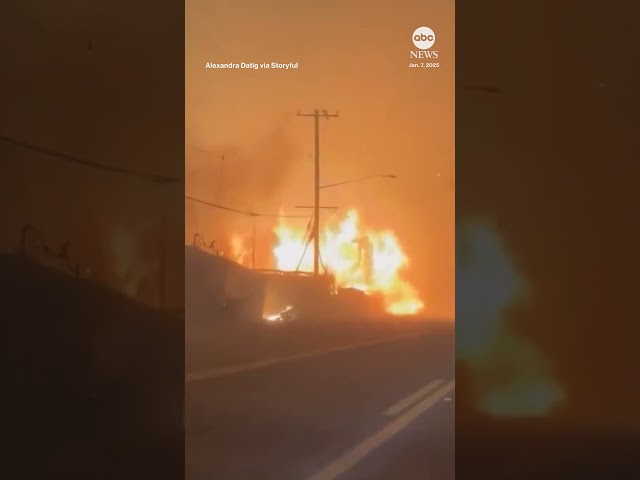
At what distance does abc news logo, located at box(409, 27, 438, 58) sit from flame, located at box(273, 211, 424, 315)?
12.8 inches

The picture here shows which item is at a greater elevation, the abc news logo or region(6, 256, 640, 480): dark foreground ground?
the abc news logo

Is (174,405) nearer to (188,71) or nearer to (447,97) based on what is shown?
(188,71)

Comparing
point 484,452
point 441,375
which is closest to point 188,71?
point 441,375

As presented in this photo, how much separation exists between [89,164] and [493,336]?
0.85 metres

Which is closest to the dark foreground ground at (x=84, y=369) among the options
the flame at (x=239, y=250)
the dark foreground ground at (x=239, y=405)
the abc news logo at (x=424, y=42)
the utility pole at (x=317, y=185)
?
the dark foreground ground at (x=239, y=405)

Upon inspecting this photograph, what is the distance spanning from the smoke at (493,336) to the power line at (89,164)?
582 millimetres

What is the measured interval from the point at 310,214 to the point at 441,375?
Answer: 39cm

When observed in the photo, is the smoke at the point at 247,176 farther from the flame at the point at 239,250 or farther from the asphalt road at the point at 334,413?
the asphalt road at the point at 334,413

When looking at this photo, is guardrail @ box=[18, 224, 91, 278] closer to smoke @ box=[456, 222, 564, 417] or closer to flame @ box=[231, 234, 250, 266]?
flame @ box=[231, 234, 250, 266]

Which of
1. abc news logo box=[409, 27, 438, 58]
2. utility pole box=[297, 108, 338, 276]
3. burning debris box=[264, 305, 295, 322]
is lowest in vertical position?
burning debris box=[264, 305, 295, 322]

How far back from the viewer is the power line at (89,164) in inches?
44.1

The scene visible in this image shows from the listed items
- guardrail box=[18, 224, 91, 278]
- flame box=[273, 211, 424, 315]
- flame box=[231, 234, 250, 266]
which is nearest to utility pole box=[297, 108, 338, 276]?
flame box=[273, 211, 424, 315]

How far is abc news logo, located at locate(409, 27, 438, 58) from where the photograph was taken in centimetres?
108

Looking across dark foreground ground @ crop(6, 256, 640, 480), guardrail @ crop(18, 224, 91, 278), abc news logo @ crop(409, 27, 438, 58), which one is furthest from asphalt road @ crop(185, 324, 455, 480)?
abc news logo @ crop(409, 27, 438, 58)
